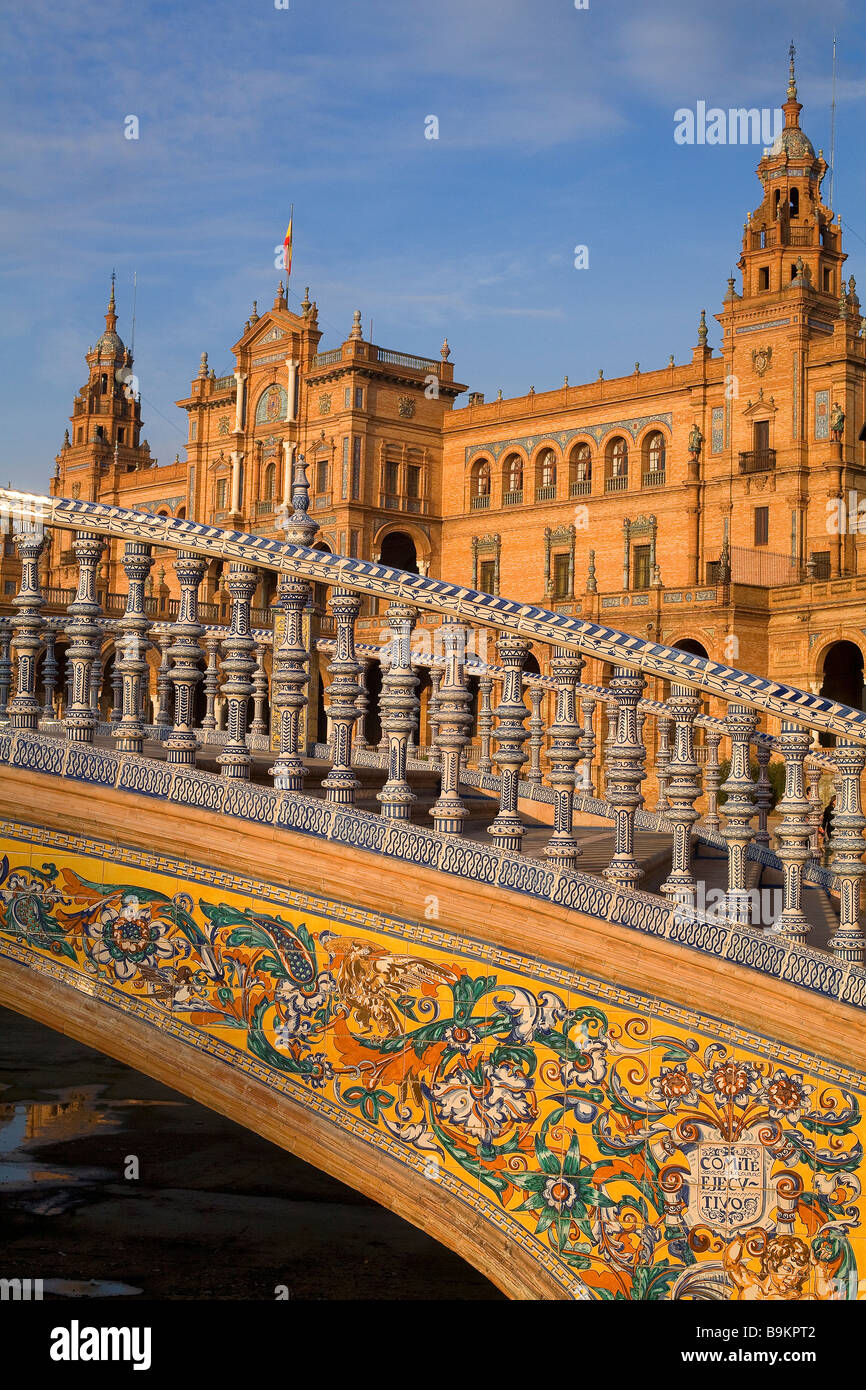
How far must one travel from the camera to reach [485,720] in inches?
369

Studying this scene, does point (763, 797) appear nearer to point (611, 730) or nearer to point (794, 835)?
point (611, 730)

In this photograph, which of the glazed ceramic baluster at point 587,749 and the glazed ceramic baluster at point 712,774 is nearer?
the glazed ceramic baluster at point 587,749

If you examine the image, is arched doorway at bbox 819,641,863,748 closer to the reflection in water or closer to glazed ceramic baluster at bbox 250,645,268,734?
the reflection in water

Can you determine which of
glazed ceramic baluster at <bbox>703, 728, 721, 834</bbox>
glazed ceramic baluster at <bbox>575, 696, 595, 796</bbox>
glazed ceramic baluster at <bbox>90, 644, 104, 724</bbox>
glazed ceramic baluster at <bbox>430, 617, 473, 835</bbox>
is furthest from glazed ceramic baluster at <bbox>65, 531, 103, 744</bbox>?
glazed ceramic baluster at <bbox>703, 728, 721, 834</bbox>

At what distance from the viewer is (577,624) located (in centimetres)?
450

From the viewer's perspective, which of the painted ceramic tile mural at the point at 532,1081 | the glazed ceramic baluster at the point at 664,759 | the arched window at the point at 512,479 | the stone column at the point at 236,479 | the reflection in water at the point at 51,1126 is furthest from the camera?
the stone column at the point at 236,479

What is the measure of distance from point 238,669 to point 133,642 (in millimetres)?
422

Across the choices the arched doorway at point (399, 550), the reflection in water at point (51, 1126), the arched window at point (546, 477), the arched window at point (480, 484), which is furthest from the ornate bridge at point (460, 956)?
the arched window at point (480, 484)

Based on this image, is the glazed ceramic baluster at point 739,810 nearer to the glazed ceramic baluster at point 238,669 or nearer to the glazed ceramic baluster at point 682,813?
the glazed ceramic baluster at point 682,813

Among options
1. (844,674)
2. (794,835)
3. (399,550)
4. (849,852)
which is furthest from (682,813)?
(399,550)

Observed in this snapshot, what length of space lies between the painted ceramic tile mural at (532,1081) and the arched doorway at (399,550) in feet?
136

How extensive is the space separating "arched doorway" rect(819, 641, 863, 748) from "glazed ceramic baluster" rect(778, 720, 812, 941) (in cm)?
3080

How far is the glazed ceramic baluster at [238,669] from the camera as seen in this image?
453 centimetres
